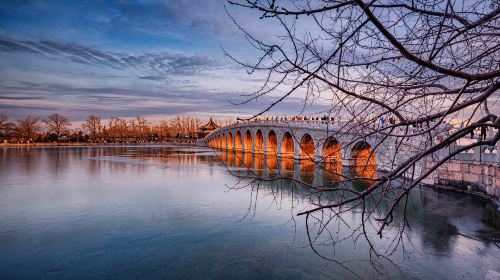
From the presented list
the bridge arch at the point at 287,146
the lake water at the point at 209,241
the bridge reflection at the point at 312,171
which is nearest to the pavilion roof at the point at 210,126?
the bridge arch at the point at 287,146

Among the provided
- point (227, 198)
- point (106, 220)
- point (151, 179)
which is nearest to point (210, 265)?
point (106, 220)

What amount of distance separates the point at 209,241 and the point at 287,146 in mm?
27320

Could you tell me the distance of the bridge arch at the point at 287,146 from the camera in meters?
34.3

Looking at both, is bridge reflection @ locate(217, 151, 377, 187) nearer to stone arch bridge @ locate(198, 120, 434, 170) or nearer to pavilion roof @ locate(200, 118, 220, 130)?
stone arch bridge @ locate(198, 120, 434, 170)

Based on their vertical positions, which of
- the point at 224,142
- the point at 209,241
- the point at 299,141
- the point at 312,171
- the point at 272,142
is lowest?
the point at 209,241

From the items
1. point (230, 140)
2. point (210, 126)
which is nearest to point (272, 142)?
point (230, 140)

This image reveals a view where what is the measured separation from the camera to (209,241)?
8562mm

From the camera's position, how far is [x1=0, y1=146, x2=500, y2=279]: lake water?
6.82 m

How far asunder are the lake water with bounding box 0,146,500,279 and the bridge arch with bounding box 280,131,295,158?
66.0 feet

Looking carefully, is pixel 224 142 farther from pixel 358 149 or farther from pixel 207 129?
pixel 207 129

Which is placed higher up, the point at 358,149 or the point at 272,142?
the point at 272,142

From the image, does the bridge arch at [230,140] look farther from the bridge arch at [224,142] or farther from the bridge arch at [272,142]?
the bridge arch at [272,142]

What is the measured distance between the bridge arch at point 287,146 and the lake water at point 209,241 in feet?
66.0

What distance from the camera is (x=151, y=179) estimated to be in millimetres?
19234
